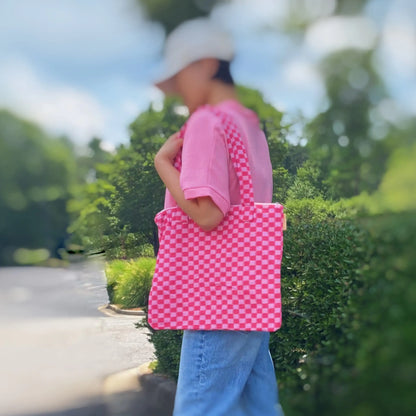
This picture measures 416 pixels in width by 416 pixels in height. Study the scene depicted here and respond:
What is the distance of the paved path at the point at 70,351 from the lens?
3168 millimetres

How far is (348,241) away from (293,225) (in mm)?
282

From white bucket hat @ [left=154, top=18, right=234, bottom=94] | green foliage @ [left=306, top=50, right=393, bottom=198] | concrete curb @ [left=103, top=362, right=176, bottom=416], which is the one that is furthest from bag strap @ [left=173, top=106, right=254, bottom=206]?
concrete curb @ [left=103, top=362, right=176, bottom=416]

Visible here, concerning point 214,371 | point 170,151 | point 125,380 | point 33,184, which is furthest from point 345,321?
point 33,184

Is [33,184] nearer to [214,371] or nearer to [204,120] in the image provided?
[204,120]

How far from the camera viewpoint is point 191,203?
1812mm

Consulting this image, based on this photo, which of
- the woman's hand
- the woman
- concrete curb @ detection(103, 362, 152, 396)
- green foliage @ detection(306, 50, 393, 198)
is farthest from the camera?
concrete curb @ detection(103, 362, 152, 396)

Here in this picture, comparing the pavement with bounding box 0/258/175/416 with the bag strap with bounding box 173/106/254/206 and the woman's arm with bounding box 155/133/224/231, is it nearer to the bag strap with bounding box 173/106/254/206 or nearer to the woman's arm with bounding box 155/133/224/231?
the woman's arm with bounding box 155/133/224/231

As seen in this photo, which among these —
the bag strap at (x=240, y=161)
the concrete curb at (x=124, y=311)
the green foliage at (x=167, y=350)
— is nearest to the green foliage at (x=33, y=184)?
the concrete curb at (x=124, y=311)

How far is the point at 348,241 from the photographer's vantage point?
2582 mm

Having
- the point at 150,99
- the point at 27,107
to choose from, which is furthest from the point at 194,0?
the point at 27,107

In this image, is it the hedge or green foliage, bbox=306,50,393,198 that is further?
green foliage, bbox=306,50,393,198

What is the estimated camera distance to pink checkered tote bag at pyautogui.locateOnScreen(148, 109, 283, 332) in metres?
1.86

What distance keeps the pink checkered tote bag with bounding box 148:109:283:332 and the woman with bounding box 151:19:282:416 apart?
0.05 m

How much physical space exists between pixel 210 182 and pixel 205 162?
0.06 meters
